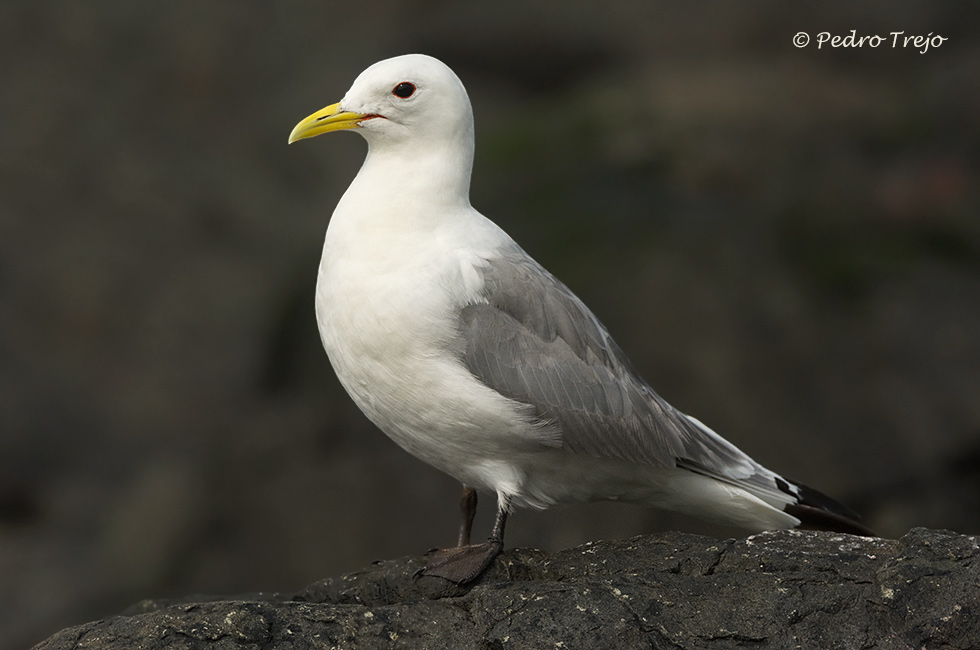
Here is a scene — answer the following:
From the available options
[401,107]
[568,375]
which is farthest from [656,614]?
[401,107]

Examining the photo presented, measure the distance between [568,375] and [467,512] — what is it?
844 mm

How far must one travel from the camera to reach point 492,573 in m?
4.78

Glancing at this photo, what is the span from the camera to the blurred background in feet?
28.8

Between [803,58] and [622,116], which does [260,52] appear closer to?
[622,116]

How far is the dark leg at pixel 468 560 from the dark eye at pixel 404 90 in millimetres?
1744

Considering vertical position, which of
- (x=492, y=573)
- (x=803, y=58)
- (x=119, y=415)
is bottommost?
(x=119, y=415)

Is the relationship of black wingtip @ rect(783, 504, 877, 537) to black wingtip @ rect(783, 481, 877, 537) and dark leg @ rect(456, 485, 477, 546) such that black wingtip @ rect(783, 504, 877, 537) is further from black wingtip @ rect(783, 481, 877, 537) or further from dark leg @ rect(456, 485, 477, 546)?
dark leg @ rect(456, 485, 477, 546)

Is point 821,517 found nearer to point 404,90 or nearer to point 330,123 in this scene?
point 404,90

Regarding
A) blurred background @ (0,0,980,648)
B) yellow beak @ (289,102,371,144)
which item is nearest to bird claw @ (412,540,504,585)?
yellow beak @ (289,102,371,144)

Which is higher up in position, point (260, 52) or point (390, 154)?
point (260, 52)

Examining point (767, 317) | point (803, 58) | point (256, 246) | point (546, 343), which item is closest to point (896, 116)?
point (803, 58)

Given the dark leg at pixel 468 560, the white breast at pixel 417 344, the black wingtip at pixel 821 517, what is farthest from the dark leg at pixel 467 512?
the black wingtip at pixel 821 517

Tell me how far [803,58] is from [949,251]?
4.09 metres

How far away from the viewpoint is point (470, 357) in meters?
4.77
